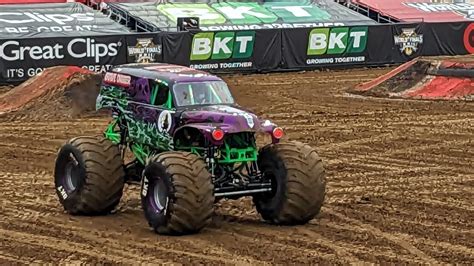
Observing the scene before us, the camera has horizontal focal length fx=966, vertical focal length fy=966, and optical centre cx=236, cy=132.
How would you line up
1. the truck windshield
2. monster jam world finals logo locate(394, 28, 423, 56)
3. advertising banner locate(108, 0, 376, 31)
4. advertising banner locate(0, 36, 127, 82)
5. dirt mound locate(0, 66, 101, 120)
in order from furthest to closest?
advertising banner locate(108, 0, 376, 31), monster jam world finals logo locate(394, 28, 423, 56), advertising banner locate(0, 36, 127, 82), dirt mound locate(0, 66, 101, 120), the truck windshield

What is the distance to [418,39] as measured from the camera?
1362 inches

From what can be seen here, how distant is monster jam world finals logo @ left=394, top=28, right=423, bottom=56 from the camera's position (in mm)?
34125

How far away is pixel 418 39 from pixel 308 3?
26.9 feet

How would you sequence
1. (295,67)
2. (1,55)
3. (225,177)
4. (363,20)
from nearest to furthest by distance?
1. (225,177)
2. (1,55)
3. (295,67)
4. (363,20)

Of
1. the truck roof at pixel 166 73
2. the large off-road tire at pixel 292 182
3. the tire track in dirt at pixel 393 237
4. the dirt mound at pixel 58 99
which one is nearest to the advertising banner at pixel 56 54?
the dirt mound at pixel 58 99

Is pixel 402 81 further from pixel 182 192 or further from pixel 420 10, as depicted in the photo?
pixel 420 10

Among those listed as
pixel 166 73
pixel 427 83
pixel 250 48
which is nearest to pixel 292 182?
pixel 166 73

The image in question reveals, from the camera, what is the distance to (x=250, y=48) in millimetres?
31031

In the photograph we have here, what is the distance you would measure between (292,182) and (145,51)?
64.6 ft

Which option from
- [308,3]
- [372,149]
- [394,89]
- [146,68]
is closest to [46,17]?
[308,3]

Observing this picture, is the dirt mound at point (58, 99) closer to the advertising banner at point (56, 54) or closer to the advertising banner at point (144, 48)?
the advertising banner at point (56, 54)

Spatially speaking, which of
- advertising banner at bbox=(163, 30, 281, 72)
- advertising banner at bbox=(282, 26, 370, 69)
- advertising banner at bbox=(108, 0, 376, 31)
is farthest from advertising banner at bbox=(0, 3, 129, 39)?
advertising banner at bbox=(282, 26, 370, 69)

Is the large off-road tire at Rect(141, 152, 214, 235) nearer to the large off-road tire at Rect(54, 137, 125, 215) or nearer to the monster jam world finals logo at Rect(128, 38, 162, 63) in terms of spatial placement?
the large off-road tire at Rect(54, 137, 125, 215)

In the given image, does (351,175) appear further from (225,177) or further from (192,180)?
(192,180)
